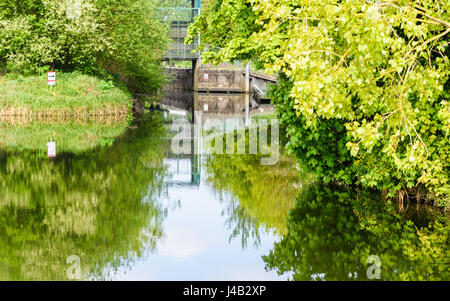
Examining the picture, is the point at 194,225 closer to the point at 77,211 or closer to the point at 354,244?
the point at 77,211

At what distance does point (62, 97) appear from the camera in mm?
34219

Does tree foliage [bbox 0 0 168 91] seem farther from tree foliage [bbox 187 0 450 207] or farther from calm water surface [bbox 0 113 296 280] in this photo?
tree foliage [bbox 187 0 450 207]

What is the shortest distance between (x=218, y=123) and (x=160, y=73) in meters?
12.3

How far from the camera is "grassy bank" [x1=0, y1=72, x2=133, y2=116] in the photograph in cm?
3300

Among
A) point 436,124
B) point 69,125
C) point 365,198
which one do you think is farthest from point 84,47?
point 436,124

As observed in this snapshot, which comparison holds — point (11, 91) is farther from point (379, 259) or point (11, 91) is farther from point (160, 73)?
point (379, 259)

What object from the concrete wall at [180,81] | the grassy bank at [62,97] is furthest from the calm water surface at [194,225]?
the concrete wall at [180,81]

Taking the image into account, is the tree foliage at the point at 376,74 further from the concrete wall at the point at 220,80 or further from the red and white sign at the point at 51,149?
the concrete wall at the point at 220,80

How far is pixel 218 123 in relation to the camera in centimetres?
3309

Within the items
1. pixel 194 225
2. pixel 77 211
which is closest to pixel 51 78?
pixel 77 211

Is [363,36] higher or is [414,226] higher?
[363,36]

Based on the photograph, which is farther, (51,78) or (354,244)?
(51,78)

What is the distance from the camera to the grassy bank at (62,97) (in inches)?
1299

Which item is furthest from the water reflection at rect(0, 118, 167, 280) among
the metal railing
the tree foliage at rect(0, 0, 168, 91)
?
the metal railing
